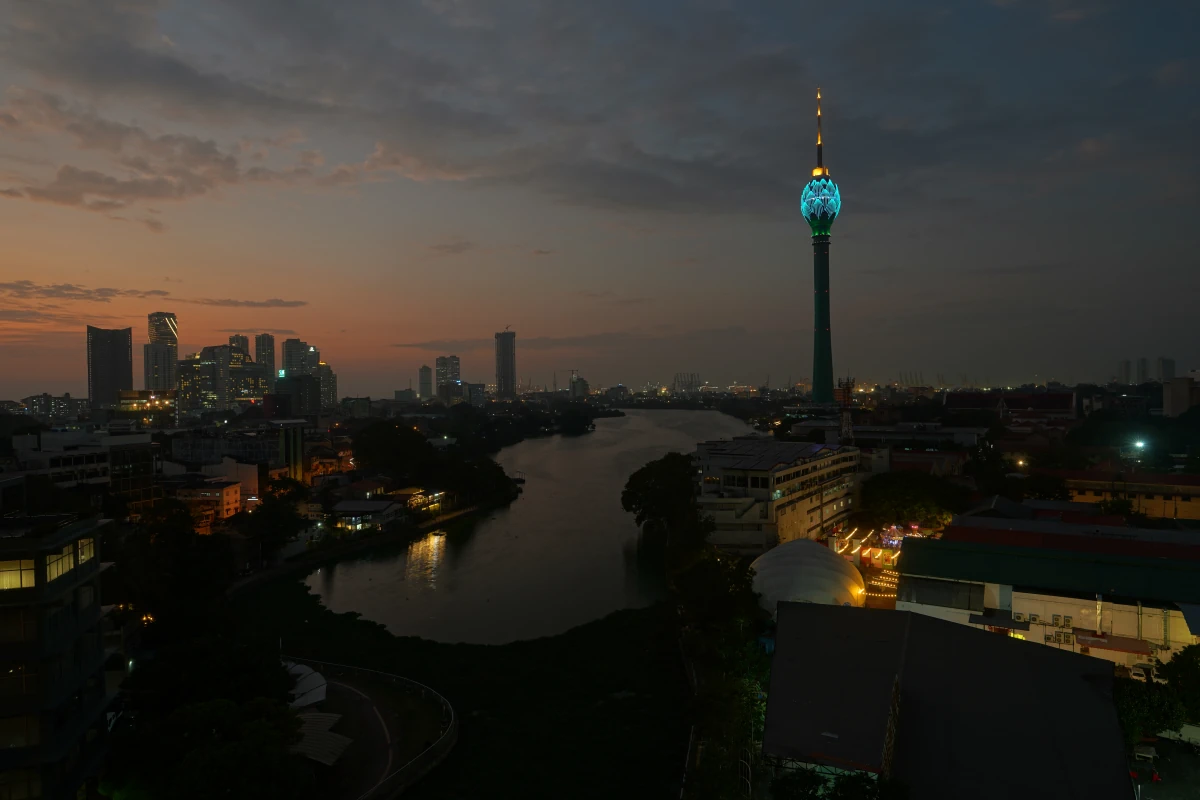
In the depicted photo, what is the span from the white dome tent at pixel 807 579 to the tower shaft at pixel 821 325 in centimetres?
2025

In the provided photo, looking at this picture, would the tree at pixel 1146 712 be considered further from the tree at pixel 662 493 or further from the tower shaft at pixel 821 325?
the tower shaft at pixel 821 325

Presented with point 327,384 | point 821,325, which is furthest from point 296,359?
point 821,325

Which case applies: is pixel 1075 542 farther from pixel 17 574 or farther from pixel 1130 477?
pixel 17 574

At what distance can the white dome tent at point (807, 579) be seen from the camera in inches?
211

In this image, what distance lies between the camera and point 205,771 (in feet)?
8.95

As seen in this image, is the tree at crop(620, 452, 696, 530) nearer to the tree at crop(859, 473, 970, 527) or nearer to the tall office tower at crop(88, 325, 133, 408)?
the tree at crop(859, 473, 970, 527)

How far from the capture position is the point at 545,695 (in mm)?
4691

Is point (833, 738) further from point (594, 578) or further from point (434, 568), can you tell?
point (434, 568)

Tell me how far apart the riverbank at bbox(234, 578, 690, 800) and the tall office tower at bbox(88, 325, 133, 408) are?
1357 inches

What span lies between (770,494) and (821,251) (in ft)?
61.1

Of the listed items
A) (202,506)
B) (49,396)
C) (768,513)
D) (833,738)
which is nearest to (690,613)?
(833,738)

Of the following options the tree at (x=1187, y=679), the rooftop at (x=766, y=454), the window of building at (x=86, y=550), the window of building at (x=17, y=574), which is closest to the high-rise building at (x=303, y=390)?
the rooftop at (x=766, y=454)

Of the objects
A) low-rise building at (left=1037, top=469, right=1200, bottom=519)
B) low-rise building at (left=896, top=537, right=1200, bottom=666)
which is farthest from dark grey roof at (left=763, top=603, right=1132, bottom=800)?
low-rise building at (left=1037, top=469, right=1200, bottom=519)

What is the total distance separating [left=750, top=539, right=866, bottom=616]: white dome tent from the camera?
5359mm
